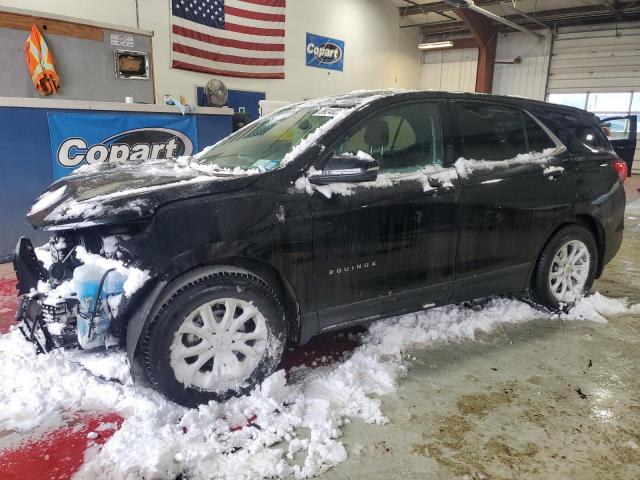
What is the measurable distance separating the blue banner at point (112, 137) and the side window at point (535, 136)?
4.05m

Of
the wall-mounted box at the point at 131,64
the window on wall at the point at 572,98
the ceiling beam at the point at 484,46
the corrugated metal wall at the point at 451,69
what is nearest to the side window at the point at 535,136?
the wall-mounted box at the point at 131,64

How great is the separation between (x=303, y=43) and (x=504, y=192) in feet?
39.7

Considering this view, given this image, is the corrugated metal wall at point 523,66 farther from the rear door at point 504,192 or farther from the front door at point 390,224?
the front door at point 390,224

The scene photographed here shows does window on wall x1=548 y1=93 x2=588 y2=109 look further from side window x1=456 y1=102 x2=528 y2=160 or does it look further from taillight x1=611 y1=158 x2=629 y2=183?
side window x1=456 y1=102 x2=528 y2=160

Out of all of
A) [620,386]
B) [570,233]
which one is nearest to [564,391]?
[620,386]

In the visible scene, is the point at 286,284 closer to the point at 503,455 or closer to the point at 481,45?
the point at 503,455

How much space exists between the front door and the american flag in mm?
9239

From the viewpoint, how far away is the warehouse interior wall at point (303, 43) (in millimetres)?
9578

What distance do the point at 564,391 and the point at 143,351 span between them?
227 cm

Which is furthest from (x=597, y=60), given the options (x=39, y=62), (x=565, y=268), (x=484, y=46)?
(x=39, y=62)

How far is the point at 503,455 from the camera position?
6.75 ft

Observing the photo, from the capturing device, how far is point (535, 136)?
129 inches

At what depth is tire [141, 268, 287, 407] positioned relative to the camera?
2115mm

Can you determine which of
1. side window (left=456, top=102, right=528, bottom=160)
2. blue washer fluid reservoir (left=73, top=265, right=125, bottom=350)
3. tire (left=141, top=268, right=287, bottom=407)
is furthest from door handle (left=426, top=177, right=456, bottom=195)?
blue washer fluid reservoir (left=73, top=265, right=125, bottom=350)
